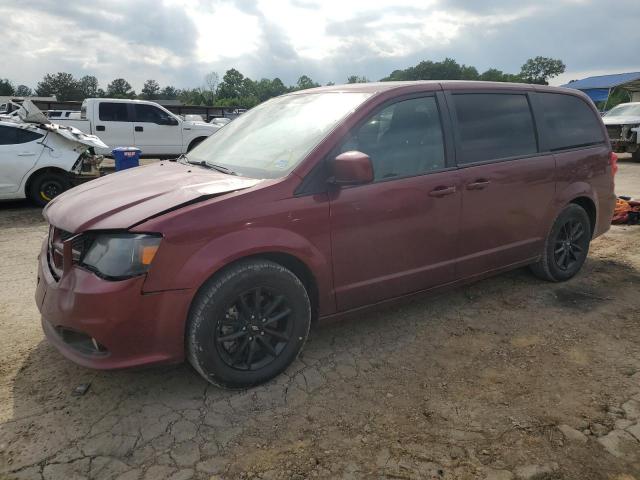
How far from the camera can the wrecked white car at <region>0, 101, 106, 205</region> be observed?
323 inches

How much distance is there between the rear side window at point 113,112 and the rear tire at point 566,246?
12738 mm

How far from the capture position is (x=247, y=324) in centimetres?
275

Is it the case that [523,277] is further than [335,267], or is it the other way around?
[523,277]

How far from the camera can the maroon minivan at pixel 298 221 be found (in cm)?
249

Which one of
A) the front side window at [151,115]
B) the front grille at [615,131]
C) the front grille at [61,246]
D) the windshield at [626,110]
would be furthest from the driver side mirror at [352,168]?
the windshield at [626,110]

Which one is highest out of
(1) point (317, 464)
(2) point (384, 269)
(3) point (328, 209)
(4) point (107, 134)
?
(4) point (107, 134)

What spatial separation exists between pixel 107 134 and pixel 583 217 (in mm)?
12950

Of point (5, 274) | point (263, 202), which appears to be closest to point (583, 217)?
point (263, 202)

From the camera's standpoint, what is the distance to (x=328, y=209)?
2.92 meters

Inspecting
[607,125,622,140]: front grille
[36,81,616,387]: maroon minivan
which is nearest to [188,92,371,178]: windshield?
[36,81,616,387]: maroon minivan

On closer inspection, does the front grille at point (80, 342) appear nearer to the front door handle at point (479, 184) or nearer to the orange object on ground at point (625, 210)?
the front door handle at point (479, 184)

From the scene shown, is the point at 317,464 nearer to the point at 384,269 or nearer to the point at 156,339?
the point at 156,339

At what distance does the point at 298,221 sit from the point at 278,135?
2.73 feet

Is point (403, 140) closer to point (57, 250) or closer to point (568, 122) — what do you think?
point (568, 122)
